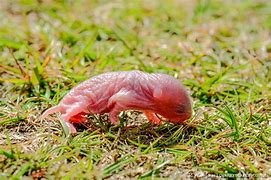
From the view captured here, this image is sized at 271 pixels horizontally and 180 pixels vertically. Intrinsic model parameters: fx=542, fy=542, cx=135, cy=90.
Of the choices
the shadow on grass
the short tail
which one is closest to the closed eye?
the shadow on grass

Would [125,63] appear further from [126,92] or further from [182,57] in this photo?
[126,92]

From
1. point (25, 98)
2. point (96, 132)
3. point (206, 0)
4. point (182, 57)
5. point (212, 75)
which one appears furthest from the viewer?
point (206, 0)

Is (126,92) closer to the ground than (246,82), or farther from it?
farther from it

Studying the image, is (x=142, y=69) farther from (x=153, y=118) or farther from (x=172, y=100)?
(x=172, y=100)

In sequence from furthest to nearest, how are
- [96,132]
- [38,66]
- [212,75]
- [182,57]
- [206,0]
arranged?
[206,0], [182,57], [212,75], [38,66], [96,132]

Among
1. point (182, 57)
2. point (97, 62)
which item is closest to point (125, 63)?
point (97, 62)

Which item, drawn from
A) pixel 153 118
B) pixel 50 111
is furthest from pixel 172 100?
pixel 50 111

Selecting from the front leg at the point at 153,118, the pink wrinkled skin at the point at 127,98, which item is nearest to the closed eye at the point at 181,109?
the pink wrinkled skin at the point at 127,98
